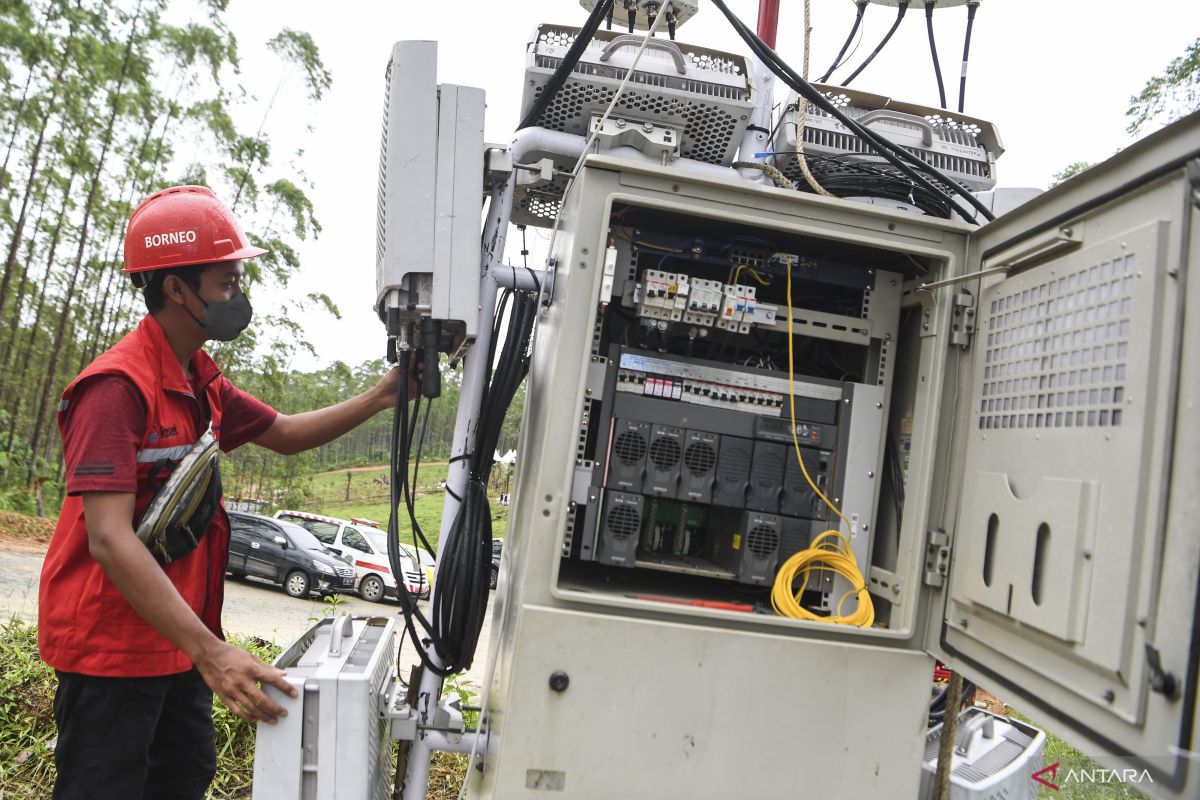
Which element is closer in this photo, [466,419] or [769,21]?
[466,419]

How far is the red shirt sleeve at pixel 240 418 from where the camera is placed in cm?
245

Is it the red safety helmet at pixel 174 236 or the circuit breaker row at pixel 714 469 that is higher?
the red safety helmet at pixel 174 236

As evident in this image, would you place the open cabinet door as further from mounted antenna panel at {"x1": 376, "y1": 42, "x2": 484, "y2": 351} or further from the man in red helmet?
the man in red helmet

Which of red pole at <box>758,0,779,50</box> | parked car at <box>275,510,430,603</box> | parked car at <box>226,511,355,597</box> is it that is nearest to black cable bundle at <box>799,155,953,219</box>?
red pole at <box>758,0,779,50</box>

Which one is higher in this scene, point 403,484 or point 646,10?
point 646,10

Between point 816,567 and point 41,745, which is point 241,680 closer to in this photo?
point 816,567

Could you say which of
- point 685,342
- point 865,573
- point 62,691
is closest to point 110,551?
point 62,691

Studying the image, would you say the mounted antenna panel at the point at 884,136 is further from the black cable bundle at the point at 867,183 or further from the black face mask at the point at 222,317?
the black face mask at the point at 222,317

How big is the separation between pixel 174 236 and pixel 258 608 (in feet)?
33.5

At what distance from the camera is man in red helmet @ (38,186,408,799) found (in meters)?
1.72

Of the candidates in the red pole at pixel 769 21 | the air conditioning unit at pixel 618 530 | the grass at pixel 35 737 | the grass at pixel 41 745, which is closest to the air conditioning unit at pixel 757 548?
the air conditioning unit at pixel 618 530

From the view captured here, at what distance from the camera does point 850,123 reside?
2.09 meters

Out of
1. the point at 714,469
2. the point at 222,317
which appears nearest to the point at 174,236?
the point at 222,317

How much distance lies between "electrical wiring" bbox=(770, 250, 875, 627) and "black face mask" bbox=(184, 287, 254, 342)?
4.72 feet
